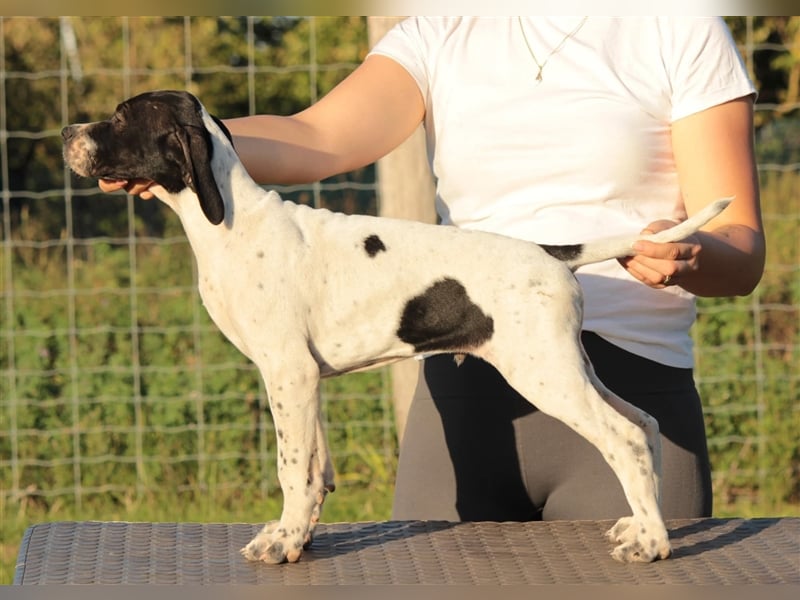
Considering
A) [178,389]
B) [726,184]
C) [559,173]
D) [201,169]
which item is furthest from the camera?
[178,389]

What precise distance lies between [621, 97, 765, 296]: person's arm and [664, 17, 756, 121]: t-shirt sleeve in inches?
1.1

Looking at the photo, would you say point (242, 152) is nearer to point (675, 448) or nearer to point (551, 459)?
point (551, 459)

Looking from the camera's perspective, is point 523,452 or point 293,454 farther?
point 523,452

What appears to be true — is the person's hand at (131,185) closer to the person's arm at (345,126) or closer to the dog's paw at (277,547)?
→ the person's arm at (345,126)

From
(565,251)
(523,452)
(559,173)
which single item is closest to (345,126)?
(559,173)

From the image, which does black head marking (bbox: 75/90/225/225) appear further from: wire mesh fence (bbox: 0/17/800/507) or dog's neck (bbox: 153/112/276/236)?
wire mesh fence (bbox: 0/17/800/507)

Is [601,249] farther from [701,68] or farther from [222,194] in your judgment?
[222,194]

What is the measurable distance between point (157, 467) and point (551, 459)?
3909 mm

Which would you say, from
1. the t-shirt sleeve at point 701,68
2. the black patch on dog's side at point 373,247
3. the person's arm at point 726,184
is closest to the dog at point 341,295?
the black patch on dog's side at point 373,247

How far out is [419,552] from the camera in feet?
9.29

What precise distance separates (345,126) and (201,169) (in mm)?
774

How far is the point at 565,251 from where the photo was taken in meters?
2.75

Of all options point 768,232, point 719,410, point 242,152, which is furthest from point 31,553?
point 768,232

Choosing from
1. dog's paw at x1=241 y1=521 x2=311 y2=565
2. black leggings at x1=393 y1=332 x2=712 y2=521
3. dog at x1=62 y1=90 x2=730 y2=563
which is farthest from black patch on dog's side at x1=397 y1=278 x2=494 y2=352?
black leggings at x1=393 y1=332 x2=712 y2=521
